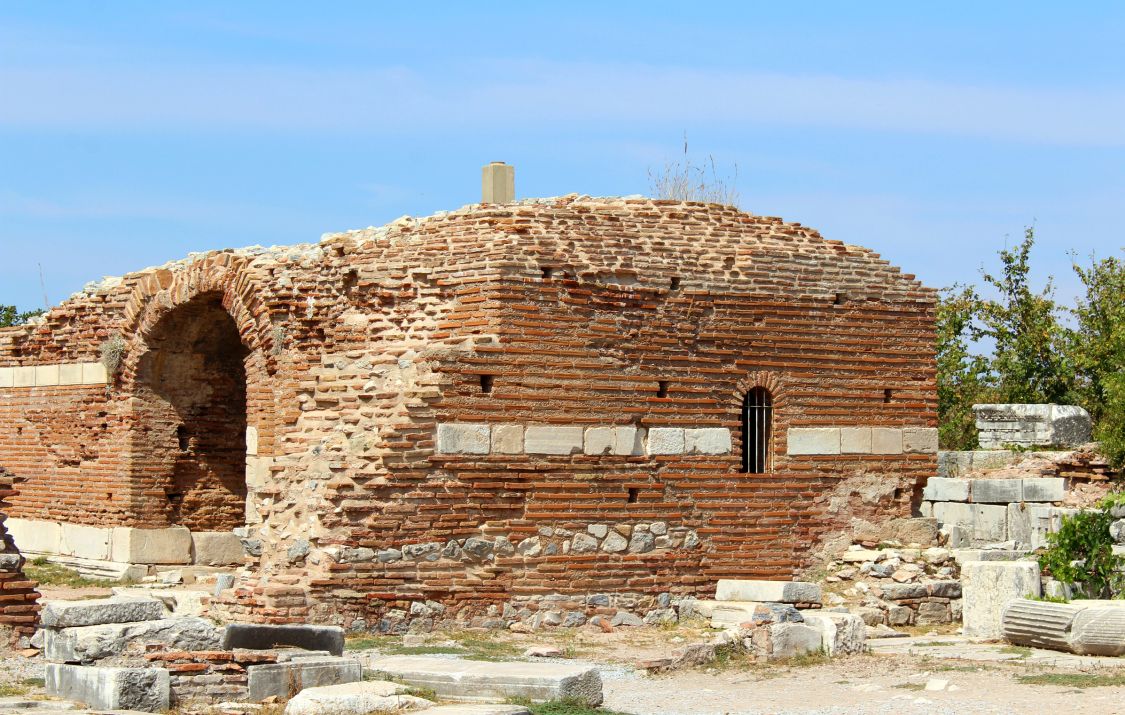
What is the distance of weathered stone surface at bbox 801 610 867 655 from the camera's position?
1270cm

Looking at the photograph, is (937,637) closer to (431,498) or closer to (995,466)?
(431,498)

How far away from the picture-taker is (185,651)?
10.7 meters

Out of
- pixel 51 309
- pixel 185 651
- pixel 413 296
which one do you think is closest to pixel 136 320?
pixel 51 309

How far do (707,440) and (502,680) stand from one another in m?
5.29

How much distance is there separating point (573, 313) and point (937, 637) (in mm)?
4348

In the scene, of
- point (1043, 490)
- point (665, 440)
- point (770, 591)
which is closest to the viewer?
point (770, 591)

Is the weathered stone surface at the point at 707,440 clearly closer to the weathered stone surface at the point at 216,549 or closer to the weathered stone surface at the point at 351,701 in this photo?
the weathered stone surface at the point at 351,701

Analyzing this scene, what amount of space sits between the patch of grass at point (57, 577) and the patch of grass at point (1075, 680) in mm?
10960

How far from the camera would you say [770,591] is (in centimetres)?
1484

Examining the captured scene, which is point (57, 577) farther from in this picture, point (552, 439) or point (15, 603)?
point (552, 439)

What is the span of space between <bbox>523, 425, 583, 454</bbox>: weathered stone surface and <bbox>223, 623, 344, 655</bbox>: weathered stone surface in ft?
10.9

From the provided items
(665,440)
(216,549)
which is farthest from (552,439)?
(216,549)

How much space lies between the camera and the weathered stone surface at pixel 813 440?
15.8 metres

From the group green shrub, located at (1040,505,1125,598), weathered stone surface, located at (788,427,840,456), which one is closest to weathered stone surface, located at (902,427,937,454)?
weathered stone surface, located at (788,427,840,456)
